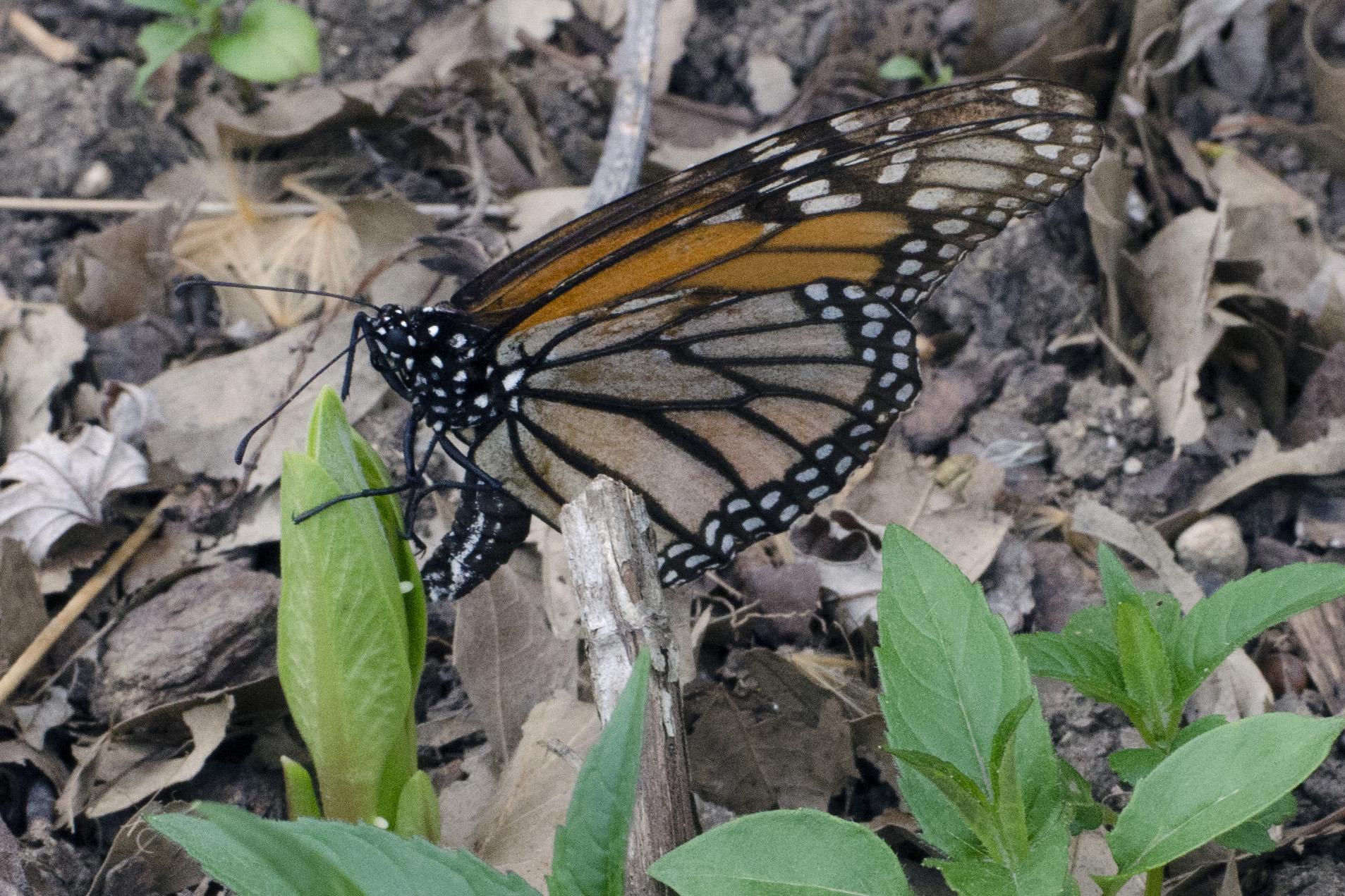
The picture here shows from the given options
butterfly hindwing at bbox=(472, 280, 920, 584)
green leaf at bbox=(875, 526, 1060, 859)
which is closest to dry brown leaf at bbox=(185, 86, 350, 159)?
butterfly hindwing at bbox=(472, 280, 920, 584)

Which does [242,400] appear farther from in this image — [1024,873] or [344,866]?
[1024,873]

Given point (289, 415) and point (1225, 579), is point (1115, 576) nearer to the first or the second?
point (1225, 579)

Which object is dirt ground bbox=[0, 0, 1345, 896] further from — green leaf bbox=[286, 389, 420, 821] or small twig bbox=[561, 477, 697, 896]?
small twig bbox=[561, 477, 697, 896]

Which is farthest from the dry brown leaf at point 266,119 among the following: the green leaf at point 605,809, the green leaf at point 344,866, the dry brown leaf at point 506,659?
the green leaf at point 605,809

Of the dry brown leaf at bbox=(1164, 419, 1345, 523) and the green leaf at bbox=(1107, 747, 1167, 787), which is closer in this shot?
the green leaf at bbox=(1107, 747, 1167, 787)

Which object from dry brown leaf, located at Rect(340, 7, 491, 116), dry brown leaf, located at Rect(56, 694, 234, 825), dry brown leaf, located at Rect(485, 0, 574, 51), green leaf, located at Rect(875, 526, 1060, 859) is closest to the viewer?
green leaf, located at Rect(875, 526, 1060, 859)

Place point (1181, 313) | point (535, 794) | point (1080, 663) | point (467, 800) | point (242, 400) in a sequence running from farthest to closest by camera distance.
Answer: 1. point (1181, 313)
2. point (242, 400)
3. point (467, 800)
4. point (535, 794)
5. point (1080, 663)

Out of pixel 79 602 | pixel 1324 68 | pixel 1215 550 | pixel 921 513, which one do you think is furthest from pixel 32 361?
pixel 1324 68
